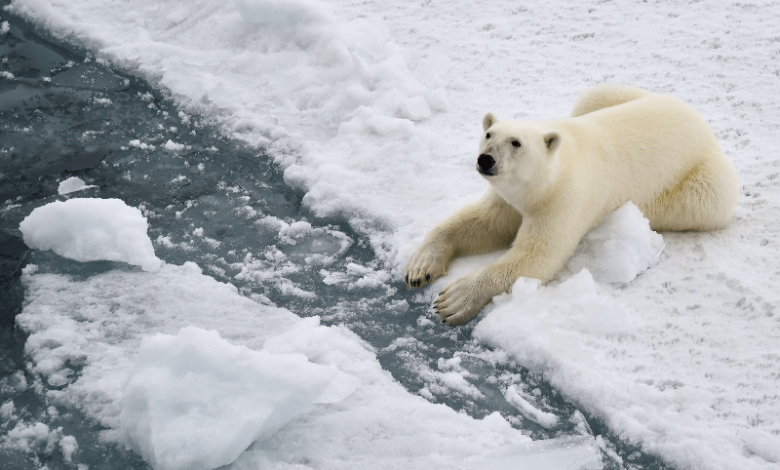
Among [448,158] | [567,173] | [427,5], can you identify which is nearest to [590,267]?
[567,173]

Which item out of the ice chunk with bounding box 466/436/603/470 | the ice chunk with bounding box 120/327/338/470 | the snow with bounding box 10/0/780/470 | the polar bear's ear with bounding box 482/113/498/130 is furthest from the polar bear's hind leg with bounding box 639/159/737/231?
the ice chunk with bounding box 120/327/338/470

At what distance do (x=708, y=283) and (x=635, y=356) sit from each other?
2.52ft

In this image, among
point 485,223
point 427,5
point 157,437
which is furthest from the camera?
point 427,5

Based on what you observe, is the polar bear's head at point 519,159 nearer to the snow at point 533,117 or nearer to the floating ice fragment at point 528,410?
the snow at point 533,117

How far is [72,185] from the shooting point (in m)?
4.66

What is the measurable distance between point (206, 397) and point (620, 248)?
7.57 feet

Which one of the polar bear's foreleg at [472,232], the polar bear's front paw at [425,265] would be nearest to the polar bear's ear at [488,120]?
the polar bear's foreleg at [472,232]

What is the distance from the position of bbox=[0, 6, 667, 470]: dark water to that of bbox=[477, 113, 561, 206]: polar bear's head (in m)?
0.78

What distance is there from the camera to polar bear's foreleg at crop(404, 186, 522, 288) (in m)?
3.98

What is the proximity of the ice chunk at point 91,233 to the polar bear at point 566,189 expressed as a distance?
148 cm

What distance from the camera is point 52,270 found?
386cm

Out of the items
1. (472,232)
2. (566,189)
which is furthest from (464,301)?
(566,189)

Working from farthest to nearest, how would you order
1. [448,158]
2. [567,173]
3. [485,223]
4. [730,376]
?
[448,158] < [485,223] < [567,173] < [730,376]

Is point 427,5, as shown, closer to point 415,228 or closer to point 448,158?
point 448,158
